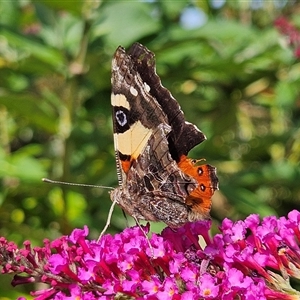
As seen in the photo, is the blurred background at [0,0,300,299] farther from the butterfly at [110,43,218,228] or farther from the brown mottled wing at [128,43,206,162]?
the brown mottled wing at [128,43,206,162]

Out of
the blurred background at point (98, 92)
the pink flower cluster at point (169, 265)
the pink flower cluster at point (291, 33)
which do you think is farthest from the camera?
the pink flower cluster at point (291, 33)

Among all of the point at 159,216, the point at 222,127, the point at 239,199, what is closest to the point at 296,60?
the point at 222,127

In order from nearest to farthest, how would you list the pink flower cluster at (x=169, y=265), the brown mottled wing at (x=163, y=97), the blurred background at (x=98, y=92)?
the pink flower cluster at (x=169, y=265)
the brown mottled wing at (x=163, y=97)
the blurred background at (x=98, y=92)

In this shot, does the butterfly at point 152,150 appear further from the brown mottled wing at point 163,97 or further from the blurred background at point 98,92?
the blurred background at point 98,92

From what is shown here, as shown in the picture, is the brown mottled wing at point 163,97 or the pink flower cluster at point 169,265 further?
the brown mottled wing at point 163,97

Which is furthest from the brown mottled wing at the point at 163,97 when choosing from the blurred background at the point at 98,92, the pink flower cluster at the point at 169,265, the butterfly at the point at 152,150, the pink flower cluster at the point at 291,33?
the pink flower cluster at the point at 291,33

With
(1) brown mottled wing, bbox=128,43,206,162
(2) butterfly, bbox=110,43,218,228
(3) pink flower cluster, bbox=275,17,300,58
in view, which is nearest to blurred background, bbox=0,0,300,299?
(3) pink flower cluster, bbox=275,17,300,58
